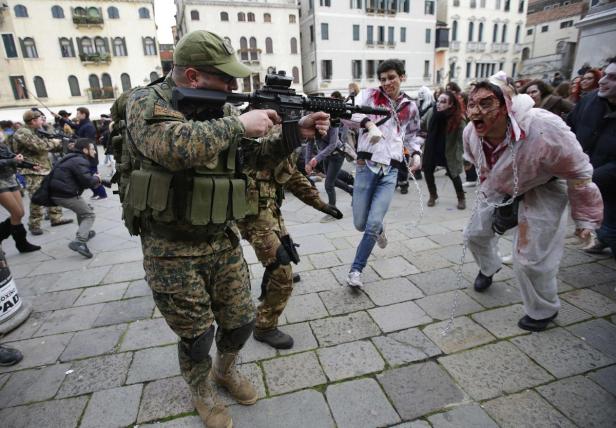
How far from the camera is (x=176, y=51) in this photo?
5.56 feet

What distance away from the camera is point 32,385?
2412 mm

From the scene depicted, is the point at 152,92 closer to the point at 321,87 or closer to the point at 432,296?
the point at 432,296

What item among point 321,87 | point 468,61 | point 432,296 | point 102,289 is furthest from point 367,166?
point 468,61

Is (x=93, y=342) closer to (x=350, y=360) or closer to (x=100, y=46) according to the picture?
(x=350, y=360)

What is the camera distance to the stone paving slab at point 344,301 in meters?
3.13

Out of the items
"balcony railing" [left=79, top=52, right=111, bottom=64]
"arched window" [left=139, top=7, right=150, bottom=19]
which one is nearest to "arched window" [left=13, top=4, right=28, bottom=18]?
"balcony railing" [left=79, top=52, right=111, bottom=64]

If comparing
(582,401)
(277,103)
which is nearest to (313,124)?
(277,103)

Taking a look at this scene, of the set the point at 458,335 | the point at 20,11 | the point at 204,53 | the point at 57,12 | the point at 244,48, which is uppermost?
the point at 57,12

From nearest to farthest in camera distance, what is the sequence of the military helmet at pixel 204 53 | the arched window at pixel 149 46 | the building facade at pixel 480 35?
the military helmet at pixel 204 53 < the arched window at pixel 149 46 < the building facade at pixel 480 35

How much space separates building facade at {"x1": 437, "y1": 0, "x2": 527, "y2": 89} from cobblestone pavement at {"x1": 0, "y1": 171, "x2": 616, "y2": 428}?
3905 centimetres

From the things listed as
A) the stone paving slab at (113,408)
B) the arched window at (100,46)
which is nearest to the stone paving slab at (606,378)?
the stone paving slab at (113,408)

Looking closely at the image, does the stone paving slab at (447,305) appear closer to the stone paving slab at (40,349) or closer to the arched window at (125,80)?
the stone paving slab at (40,349)

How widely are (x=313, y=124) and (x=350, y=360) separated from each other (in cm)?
171

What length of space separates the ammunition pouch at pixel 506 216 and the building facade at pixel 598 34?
777 centimetres
